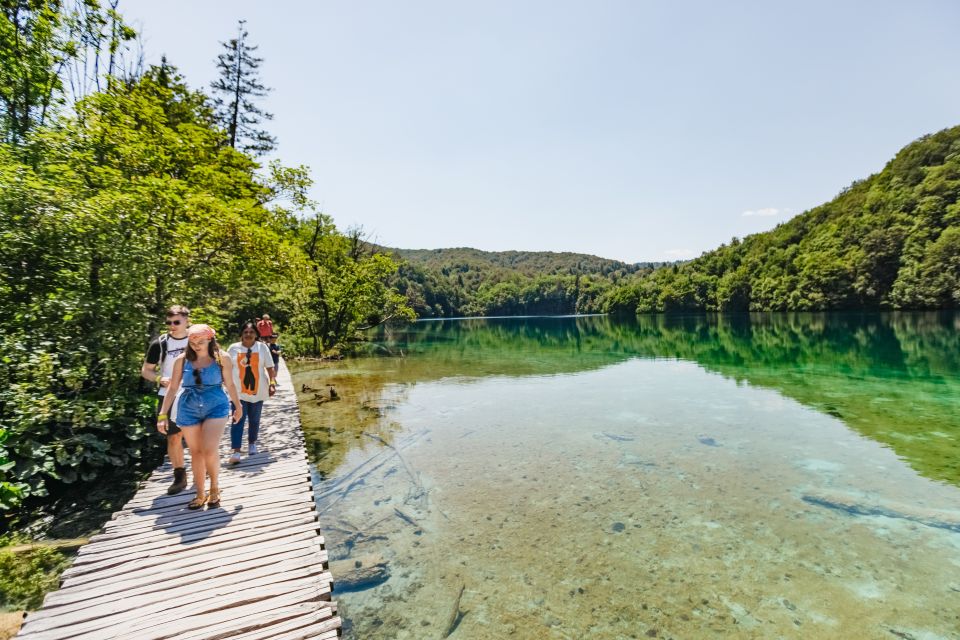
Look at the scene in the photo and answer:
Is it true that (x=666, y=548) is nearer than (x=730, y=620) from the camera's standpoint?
No

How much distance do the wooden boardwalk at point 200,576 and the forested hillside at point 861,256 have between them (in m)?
108

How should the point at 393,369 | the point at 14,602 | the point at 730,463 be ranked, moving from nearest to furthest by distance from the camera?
the point at 14,602 → the point at 730,463 → the point at 393,369

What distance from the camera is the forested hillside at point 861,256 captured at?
79875 millimetres

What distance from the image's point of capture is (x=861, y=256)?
9156 cm

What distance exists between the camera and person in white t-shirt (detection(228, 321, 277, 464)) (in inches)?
334

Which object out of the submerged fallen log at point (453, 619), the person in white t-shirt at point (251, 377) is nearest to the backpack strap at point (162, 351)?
the person in white t-shirt at point (251, 377)

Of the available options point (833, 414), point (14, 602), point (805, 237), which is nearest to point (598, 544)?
point (14, 602)

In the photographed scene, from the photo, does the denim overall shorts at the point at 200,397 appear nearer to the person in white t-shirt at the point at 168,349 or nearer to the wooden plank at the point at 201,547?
the person in white t-shirt at the point at 168,349

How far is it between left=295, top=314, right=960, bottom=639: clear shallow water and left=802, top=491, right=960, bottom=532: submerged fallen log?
5 cm

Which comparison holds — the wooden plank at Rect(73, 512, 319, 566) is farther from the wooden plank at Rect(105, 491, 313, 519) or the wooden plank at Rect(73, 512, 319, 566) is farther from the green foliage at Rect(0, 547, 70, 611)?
the green foliage at Rect(0, 547, 70, 611)

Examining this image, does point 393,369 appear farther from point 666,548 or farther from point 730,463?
point 666,548

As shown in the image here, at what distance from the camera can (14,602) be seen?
542 cm

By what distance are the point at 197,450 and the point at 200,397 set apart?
84 centimetres

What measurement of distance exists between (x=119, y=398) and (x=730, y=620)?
12.1 m
